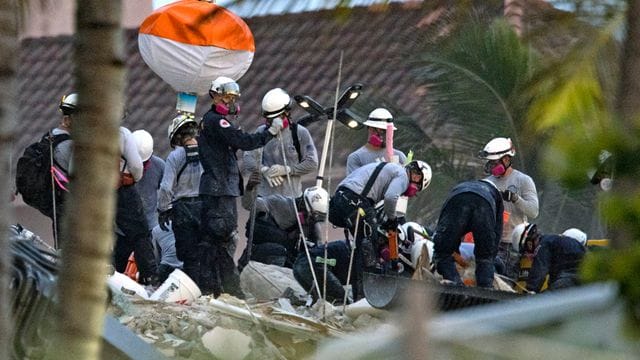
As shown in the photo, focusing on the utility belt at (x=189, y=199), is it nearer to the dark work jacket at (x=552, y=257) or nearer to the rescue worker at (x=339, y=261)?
the rescue worker at (x=339, y=261)

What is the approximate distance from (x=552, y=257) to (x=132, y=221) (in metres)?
3.35

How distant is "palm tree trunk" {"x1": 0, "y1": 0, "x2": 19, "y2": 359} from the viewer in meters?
2.85

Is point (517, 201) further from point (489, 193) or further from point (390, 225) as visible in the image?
point (390, 225)

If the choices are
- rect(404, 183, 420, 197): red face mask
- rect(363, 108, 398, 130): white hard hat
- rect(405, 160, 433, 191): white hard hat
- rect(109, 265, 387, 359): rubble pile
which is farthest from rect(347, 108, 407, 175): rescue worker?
rect(109, 265, 387, 359): rubble pile

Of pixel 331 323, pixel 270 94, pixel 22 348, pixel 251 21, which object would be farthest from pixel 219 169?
pixel 251 21

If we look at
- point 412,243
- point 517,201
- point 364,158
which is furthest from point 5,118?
point 517,201

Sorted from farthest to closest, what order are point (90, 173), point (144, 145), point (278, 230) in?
1. point (144, 145)
2. point (278, 230)
3. point (90, 173)

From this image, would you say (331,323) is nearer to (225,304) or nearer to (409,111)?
(225,304)

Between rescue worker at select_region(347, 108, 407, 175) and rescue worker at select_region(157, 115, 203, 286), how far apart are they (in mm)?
1454

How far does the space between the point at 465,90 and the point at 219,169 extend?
8.37 metres

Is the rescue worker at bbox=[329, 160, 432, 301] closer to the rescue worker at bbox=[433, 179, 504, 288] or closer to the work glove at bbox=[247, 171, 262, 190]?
the rescue worker at bbox=[433, 179, 504, 288]

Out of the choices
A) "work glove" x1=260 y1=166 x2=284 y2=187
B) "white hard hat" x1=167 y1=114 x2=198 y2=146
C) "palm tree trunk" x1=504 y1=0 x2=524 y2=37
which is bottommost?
"work glove" x1=260 y1=166 x2=284 y2=187

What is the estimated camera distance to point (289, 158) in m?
13.1

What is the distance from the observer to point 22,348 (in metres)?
4.90
